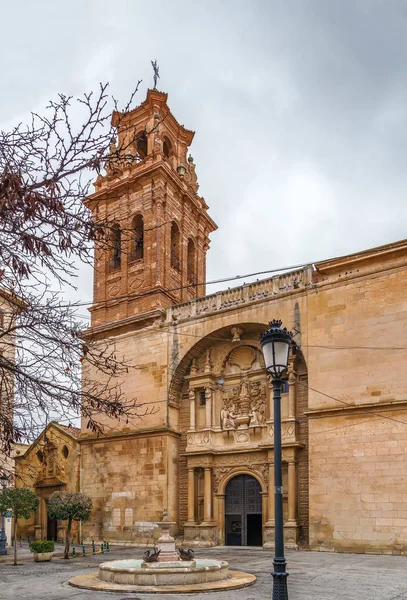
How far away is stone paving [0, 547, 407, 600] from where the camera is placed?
11.1 m

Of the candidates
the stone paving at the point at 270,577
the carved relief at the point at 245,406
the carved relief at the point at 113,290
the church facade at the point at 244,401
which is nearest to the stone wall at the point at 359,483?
the church facade at the point at 244,401

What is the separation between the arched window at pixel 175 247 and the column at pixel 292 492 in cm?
1206

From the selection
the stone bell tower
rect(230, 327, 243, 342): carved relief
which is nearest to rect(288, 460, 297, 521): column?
rect(230, 327, 243, 342): carved relief

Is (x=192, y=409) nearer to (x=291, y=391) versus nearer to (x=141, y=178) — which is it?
(x=291, y=391)

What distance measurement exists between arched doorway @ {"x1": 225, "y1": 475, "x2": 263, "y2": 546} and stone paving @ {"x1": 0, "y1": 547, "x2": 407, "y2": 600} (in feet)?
8.74

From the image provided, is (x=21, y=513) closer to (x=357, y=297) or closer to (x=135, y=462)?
(x=135, y=462)

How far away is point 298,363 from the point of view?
22.7 m

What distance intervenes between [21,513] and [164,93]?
21.4 meters

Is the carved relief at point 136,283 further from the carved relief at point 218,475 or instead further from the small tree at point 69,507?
the small tree at point 69,507

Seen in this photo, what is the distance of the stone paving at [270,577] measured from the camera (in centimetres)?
1112

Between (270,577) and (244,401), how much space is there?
10844mm

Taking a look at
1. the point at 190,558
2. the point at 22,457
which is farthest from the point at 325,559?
the point at 22,457

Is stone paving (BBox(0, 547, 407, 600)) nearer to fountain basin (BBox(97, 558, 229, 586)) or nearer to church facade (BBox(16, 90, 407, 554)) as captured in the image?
fountain basin (BBox(97, 558, 229, 586))

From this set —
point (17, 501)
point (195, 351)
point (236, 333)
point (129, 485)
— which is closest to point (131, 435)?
point (129, 485)
